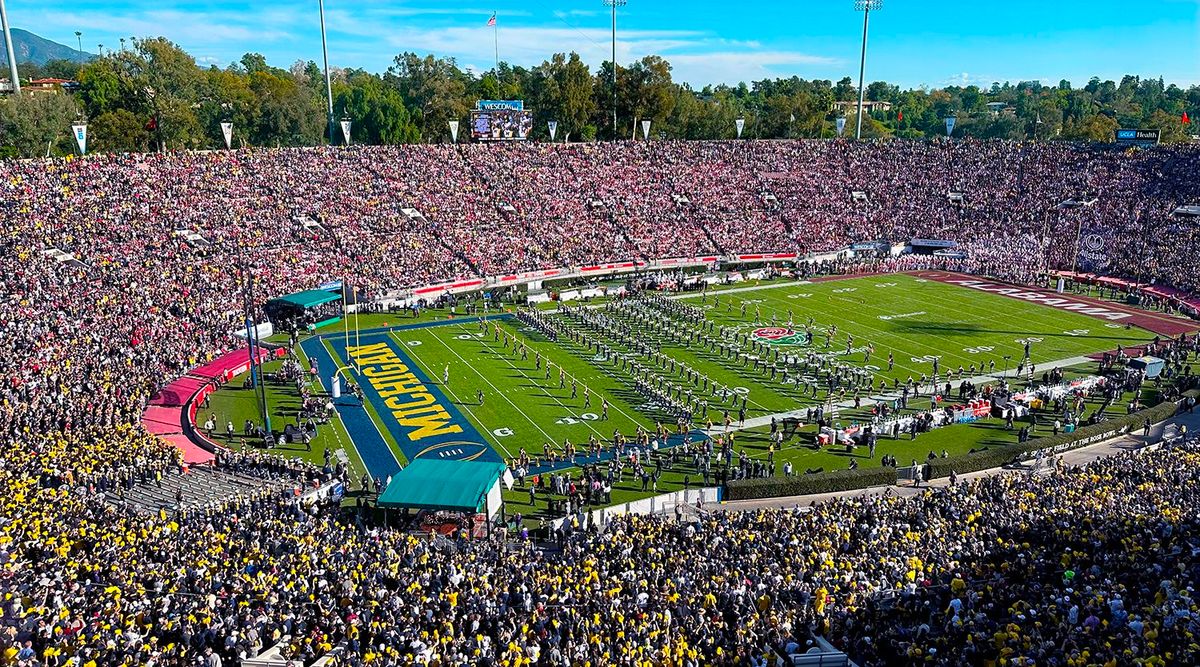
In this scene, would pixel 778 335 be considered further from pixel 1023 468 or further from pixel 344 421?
pixel 344 421

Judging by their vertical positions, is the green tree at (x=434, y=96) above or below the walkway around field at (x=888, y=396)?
above

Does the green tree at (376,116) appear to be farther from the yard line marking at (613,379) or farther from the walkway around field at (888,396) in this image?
the walkway around field at (888,396)

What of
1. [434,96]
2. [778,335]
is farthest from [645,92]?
[778,335]

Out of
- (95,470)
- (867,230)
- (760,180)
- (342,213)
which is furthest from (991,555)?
(760,180)

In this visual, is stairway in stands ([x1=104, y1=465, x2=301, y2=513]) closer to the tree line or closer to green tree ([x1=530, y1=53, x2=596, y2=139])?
the tree line

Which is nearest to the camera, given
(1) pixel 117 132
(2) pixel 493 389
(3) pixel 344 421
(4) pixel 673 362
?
(3) pixel 344 421

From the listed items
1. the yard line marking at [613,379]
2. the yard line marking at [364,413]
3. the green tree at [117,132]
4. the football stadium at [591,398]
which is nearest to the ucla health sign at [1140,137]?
the football stadium at [591,398]

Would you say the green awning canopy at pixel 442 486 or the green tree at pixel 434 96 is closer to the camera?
the green awning canopy at pixel 442 486
